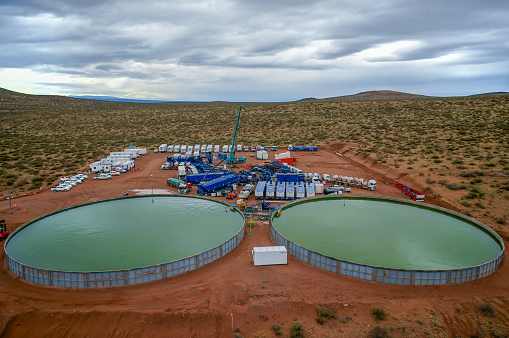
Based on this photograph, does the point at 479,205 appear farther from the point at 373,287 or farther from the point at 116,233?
the point at 116,233

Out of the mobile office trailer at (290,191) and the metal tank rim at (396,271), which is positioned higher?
the mobile office trailer at (290,191)

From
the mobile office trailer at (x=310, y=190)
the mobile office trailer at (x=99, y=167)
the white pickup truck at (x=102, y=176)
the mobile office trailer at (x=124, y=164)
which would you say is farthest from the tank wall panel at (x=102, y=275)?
the mobile office trailer at (x=124, y=164)

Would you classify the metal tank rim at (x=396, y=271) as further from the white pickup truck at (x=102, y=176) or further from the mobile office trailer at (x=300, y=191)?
the white pickup truck at (x=102, y=176)

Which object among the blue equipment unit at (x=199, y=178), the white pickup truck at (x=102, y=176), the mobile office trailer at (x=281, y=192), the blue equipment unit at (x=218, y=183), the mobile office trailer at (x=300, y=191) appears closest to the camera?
the mobile office trailer at (x=300, y=191)

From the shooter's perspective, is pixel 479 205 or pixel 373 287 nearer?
pixel 373 287

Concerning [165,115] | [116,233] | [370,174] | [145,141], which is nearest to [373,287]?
[116,233]

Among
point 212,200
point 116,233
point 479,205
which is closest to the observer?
point 116,233
